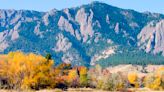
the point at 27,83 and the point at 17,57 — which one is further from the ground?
the point at 17,57

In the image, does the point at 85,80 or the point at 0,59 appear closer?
the point at 0,59

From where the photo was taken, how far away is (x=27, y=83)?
148250mm

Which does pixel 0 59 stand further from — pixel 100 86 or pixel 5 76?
pixel 100 86

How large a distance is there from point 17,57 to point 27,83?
1701cm

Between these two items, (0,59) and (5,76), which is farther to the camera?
(0,59)

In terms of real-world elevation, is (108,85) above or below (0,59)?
below

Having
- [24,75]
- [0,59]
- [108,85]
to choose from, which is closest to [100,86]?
[108,85]

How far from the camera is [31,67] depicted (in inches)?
6038

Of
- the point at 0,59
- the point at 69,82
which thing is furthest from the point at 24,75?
the point at 69,82

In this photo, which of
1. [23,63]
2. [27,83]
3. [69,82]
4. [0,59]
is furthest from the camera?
[69,82]

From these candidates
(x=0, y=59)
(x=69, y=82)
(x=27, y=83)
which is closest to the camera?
(x=27, y=83)

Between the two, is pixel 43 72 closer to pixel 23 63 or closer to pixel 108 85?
pixel 23 63

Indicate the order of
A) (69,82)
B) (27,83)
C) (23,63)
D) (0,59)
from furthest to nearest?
(69,82)
(0,59)
(23,63)
(27,83)

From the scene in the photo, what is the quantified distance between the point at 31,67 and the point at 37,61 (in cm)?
653
